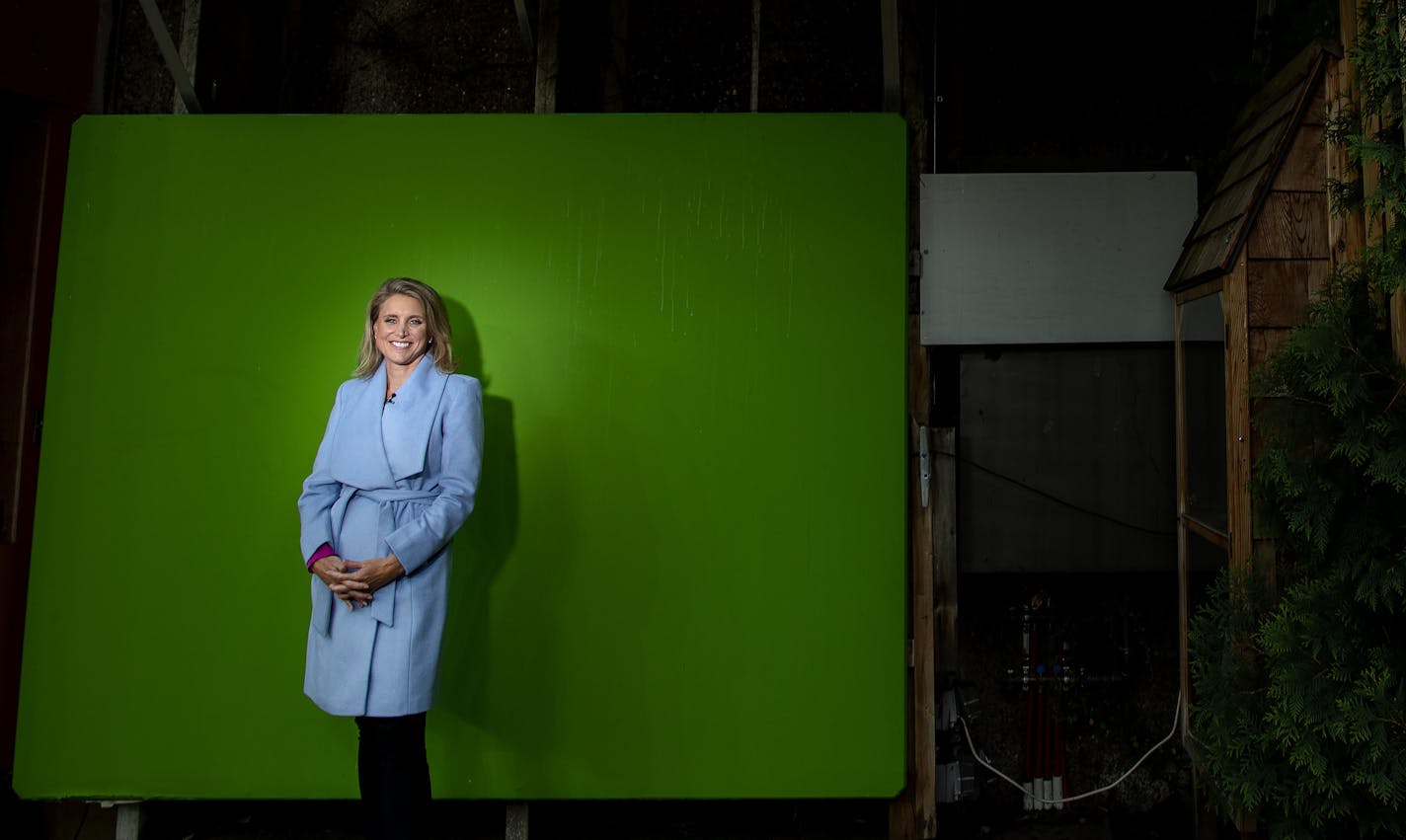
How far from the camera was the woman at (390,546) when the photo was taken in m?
2.15

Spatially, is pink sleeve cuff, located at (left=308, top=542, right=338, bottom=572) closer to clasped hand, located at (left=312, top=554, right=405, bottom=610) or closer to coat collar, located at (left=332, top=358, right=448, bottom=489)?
clasped hand, located at (left=312, top=554, right=405, bottom=610)

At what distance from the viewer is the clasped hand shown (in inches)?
84.2

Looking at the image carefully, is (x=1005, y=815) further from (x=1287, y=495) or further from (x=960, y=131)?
(x=960, y=131)

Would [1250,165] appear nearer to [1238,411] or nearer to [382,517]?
[1238,411]

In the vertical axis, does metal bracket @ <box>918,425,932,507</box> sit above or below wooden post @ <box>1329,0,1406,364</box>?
below

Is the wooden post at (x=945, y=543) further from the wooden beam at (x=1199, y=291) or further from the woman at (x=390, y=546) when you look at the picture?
the woman at (x=390, y=546)

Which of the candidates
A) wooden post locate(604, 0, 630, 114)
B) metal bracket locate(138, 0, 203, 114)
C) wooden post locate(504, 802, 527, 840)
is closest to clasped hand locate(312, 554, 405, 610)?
wooden post locate(504, 802, 527, 840)

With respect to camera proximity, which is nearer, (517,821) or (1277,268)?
(1277,268)

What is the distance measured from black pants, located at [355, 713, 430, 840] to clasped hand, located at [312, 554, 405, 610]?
30cm

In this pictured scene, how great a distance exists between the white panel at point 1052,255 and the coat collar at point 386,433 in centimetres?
148

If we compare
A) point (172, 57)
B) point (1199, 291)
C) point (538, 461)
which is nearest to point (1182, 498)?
point (1199, 291)

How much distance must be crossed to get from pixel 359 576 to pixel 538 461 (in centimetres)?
65

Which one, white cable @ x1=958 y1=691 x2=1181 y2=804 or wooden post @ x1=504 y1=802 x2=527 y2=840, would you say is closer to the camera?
wooden post @ x1=504 y1=802 x2=527 y2=840

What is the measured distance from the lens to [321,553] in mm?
2223
